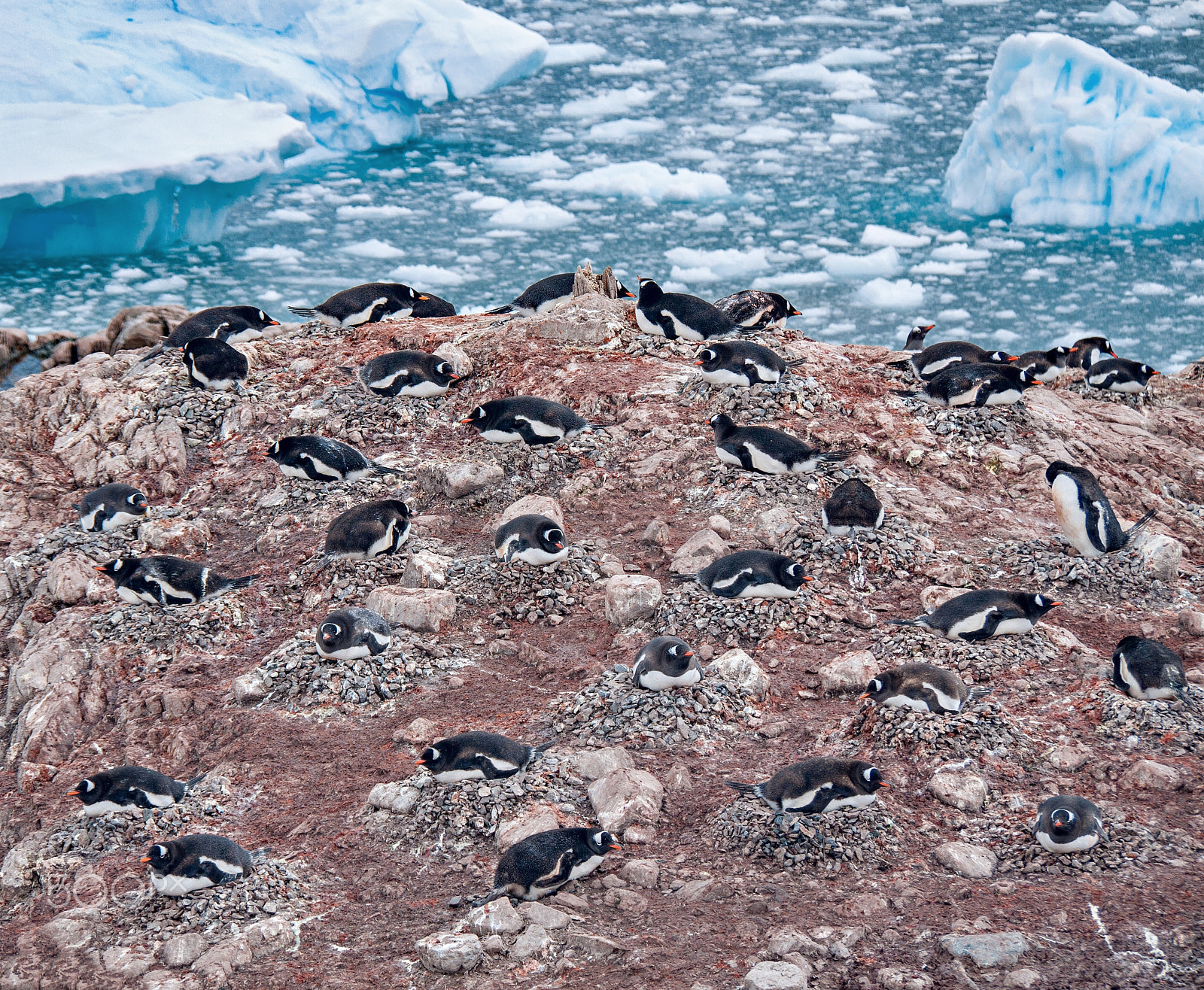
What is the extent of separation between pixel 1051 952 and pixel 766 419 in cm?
542

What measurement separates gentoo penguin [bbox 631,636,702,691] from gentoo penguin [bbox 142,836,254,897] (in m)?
2.44

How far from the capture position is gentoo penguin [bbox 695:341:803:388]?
30.0ft

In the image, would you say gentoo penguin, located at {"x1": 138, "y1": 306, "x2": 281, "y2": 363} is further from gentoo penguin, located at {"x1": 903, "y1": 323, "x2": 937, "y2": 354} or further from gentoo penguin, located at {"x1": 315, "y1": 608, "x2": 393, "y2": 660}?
gentoo penguin, located at {"x1": 903, "y1": 323, "x2": 937, "y2": 354}

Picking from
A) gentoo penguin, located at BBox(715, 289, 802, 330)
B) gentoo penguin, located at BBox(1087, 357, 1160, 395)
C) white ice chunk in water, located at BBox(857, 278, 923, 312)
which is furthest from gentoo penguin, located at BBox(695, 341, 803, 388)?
white ice chunk in water, located at BBox(857, 278, 923, 312)

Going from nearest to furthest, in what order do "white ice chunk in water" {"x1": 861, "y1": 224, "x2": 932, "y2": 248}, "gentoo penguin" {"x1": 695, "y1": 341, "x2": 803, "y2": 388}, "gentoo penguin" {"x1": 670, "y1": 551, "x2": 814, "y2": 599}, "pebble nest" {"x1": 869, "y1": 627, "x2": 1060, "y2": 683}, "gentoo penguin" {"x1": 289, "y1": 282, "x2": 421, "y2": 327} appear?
"pebble nest" {"x1": 869, "y1": 627, "x2": 1060, "y2": 683} < "gentoo penguin" {"x1": 670, "y1": 551, "x2": 814, "y2": 599} < "gentoo penguin" {"x1": 695, "y1": 341, "x2": 803, "y2": 388} < "gentoo penguin" {"x1": 289, "y1": 282, "x2": 421, "y2": 327} < "white ice chunk in water" {"x1": 861, "y1": 224, "x2": 932, "y2": 248}

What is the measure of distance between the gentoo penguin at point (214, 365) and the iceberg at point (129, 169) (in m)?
13.0

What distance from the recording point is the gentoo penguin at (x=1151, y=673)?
6.11m

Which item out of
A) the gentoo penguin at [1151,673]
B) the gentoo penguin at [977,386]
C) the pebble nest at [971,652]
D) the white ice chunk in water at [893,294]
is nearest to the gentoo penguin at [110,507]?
the pebble nest at [971,652]

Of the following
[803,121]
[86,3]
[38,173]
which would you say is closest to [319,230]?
[38,173]

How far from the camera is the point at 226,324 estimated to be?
1082 cm

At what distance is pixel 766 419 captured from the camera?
9180 mm

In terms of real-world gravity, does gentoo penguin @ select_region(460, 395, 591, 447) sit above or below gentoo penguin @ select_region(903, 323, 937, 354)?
above

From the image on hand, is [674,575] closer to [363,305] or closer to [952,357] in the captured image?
[952,357]

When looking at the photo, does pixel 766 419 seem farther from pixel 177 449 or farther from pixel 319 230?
pixel 319 230
